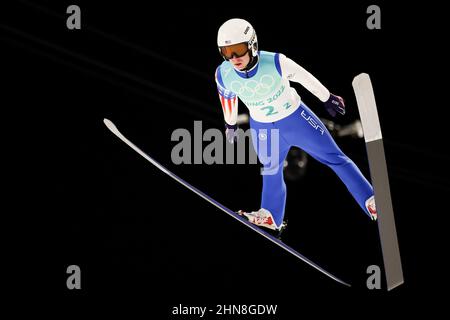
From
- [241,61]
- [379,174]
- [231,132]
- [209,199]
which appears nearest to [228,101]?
[231,132]

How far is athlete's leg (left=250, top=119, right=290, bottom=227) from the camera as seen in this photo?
10.1 ft

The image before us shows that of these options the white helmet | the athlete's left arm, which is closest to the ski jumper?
the athlete's left arm

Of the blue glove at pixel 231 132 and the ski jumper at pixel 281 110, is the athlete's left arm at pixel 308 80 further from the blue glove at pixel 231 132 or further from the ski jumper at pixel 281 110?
the blue glove at pixel 231 132

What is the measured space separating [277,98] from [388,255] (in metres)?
0.72

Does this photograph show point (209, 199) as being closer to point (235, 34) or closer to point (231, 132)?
point (231, 132)

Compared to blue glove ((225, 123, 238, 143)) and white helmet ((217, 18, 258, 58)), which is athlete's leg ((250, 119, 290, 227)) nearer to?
blue glove ((225, 123, 238, 143))

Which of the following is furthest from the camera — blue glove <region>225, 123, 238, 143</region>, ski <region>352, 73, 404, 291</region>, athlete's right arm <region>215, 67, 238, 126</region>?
blue glove <region>225, 123, 238, 143</region>

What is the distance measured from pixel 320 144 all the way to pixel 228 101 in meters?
0.39

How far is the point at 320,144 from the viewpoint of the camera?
9.98ft

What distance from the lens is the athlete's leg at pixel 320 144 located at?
9.92 ft

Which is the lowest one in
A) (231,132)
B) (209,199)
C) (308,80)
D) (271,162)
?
(209,199)

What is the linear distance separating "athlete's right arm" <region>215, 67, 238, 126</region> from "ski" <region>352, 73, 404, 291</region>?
50cm

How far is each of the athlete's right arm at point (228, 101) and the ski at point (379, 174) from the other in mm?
504

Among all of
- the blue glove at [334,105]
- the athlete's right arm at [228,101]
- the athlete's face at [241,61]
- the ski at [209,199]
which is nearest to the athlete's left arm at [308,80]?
the blue glove at [334,105]
